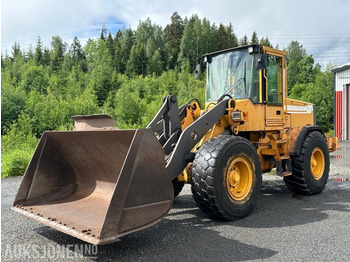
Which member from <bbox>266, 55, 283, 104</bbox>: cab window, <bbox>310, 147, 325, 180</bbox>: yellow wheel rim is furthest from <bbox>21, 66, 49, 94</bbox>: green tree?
<bbox>310, 147, 325, 180</bbox>: yellow wheel rim

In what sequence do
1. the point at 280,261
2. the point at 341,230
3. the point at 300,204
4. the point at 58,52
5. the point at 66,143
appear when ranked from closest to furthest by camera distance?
1. the point at 280,261
2. the point at 341,230
3. the point at 66,143
4. the point at 300,204
5. the point at 58,52

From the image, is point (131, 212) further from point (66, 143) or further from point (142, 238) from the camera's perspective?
→ point (66, 143)

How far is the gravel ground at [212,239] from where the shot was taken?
3.69m

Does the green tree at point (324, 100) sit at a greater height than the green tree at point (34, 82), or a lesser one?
lesser

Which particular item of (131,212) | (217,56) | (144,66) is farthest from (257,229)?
(144,66)

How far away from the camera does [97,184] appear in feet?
15.8

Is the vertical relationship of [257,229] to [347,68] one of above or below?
below

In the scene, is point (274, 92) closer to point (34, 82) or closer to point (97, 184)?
point (97, 184)

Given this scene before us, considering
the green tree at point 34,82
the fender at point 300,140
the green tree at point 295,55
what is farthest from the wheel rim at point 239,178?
the green tree at point 295,55

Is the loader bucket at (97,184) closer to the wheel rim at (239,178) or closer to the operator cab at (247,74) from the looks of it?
the wheel rim at (239,178)

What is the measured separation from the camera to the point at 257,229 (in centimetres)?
452

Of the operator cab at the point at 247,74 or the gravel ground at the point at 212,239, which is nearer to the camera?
the gravel ground at the point at 212,239

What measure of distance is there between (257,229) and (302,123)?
139 inches

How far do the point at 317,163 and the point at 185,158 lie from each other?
11.9ft
